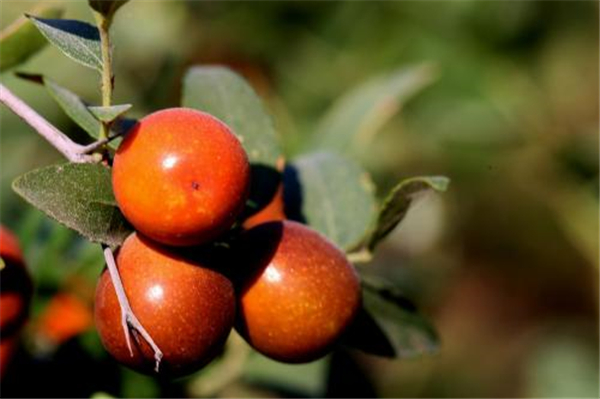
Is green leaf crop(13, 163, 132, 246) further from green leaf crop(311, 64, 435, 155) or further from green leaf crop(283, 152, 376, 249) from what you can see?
green leaf crop(311, 64, 435, 155)

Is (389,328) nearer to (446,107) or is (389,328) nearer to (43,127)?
(43,127)

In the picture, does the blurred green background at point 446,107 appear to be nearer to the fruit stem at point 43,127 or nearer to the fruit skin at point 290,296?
the fruit skin at point 290,296

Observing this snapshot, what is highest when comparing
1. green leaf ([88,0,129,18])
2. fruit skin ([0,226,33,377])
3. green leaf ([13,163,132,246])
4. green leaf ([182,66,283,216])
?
green leaf ([88,0,129,18])

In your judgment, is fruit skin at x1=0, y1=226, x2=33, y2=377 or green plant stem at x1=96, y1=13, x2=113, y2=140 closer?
green plant stem at x1=96, y1=13, x2=113, y2=140

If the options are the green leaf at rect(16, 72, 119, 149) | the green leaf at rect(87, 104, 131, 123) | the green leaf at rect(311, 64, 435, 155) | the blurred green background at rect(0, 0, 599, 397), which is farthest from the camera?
the blurred green background at rect(0, 0, 599, 397)

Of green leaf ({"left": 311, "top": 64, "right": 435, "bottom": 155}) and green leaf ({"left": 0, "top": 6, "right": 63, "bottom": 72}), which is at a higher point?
green leaf ({"left": 0, "top": 6, "right": 63, "bottom": 72})

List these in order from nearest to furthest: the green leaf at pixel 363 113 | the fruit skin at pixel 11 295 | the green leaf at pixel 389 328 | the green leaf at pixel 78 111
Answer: the green leaf at pixel 78 111 < the fruit skin at pixel 11 295 < the green leaf at pixel 389 328 < the green leaf at pixel 363 113

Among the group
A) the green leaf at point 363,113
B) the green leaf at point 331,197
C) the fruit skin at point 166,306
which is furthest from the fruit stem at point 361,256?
the green leaf at point 363,113

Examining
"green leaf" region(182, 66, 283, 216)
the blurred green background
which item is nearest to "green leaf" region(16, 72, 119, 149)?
"green leaf" region(182, 66, 283, 216)
